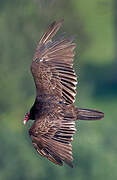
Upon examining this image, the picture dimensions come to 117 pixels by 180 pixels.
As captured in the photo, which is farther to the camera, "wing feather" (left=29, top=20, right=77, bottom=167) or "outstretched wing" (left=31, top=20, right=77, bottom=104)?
"outstretched wing" (left=31, top=20, right=77, bottom=104)

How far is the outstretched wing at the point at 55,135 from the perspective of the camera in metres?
5.03

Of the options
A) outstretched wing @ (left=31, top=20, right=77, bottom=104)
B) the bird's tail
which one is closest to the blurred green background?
outstretched wing @ (left=31, top=20, right=77, bottom=104)

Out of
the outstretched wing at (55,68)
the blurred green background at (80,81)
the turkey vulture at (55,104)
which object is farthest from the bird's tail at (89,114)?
the blurred green background at (80,81)

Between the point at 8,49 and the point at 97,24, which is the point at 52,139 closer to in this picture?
the point at 8,49

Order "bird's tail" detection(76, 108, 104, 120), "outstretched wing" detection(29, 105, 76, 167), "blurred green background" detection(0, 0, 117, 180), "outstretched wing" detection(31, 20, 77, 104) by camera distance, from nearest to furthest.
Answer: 1. "outstretched wing" detection(29, 105, 76, 167)
2. "bird's tail" detection(76, 108, 104, 120)
3. "outstretched wing" detection(31, 20, 77, 104)
4. "blurred green background" detection(0, 0, 117, 180)

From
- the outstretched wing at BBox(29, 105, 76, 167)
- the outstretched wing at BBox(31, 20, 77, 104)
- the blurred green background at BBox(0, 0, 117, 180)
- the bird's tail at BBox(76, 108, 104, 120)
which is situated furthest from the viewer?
the blurred green background at BBox(0, 0, 117, 180)

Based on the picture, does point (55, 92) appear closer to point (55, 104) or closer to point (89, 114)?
point (55, 104)

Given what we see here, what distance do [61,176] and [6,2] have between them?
5.65 meters

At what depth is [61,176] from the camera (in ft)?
35.4

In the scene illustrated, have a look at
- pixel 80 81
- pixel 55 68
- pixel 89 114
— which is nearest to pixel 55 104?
pixel 89 114

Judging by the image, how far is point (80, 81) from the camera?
1436 cm

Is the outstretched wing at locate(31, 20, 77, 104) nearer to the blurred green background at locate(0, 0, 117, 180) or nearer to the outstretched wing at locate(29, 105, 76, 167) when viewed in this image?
the outstretched wing at locate(29, 105, 76, 167)

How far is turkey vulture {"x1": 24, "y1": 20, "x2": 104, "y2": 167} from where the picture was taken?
5.11m

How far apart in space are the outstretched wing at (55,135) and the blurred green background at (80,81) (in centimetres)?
530
